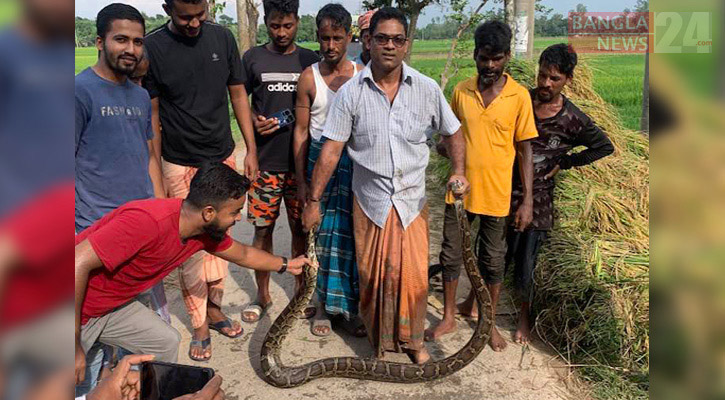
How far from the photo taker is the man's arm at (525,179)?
3951 mm

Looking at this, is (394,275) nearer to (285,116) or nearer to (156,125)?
(285,116)

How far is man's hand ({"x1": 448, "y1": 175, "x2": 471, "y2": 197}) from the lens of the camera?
3738 mm

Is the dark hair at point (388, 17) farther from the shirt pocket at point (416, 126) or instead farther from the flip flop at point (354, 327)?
the flip flop at point (354, 327)

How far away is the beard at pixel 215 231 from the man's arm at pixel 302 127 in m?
1.29

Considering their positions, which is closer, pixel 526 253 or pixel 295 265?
pixel 295 265

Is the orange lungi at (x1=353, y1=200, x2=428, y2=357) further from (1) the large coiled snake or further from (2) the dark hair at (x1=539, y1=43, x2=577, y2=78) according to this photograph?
(2) the dark hair at (x1=539, y1=43, x2=577, y2=78)

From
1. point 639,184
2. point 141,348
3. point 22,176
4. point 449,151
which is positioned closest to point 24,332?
point 22,176

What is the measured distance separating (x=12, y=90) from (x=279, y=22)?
3964 mm

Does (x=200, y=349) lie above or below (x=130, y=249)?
below

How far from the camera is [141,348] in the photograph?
317 cm

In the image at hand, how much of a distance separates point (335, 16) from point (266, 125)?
3.37 feet

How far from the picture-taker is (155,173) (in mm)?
3744

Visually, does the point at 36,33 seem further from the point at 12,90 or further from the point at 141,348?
the point at 141,348

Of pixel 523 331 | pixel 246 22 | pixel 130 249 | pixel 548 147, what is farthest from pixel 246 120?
pixel 246 22
